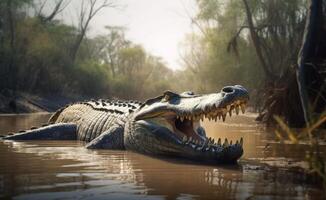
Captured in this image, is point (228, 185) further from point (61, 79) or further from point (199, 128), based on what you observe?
point (61, 79)

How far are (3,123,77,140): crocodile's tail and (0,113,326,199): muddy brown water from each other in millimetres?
1718

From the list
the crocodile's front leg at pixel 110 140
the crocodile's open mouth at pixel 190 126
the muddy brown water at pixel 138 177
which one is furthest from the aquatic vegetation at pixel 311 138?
the crocodile's front leg at pixel 110 140

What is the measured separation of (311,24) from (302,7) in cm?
1183

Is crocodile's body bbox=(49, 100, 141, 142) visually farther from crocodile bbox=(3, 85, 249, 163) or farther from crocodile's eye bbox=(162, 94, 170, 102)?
crocodile's eye bbox=(162, 94, 170, 102)

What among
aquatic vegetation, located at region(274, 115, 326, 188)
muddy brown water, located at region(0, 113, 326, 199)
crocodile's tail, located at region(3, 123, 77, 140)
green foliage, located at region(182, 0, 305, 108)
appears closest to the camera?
aquatic vegetation, located at region(274, 115, 326, 188)

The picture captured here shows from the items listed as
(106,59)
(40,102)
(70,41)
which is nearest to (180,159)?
(40,102)

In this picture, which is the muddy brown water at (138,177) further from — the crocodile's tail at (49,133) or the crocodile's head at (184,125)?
the crocodile's tail at (49,133)

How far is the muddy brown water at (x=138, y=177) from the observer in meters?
3.31

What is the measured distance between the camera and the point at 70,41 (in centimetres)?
3897

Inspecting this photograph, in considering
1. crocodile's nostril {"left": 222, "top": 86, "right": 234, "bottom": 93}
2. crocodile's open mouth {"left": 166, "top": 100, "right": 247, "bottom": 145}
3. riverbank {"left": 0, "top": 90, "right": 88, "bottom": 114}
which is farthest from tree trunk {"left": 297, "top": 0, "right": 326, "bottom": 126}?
riverbank {"left": 0, "top": 90, "right": 88, "bottom": 114}

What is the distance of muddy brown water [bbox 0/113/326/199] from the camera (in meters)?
3.31

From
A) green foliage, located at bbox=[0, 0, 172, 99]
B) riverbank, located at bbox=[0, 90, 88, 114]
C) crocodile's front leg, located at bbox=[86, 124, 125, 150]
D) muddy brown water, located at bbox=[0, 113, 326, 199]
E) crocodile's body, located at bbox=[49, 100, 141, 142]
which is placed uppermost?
green foliage, located at bbox=[0, 0, 172, 99]

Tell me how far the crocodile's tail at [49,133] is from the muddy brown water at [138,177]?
1.72 m

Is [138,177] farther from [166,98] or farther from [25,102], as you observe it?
[25,102]
